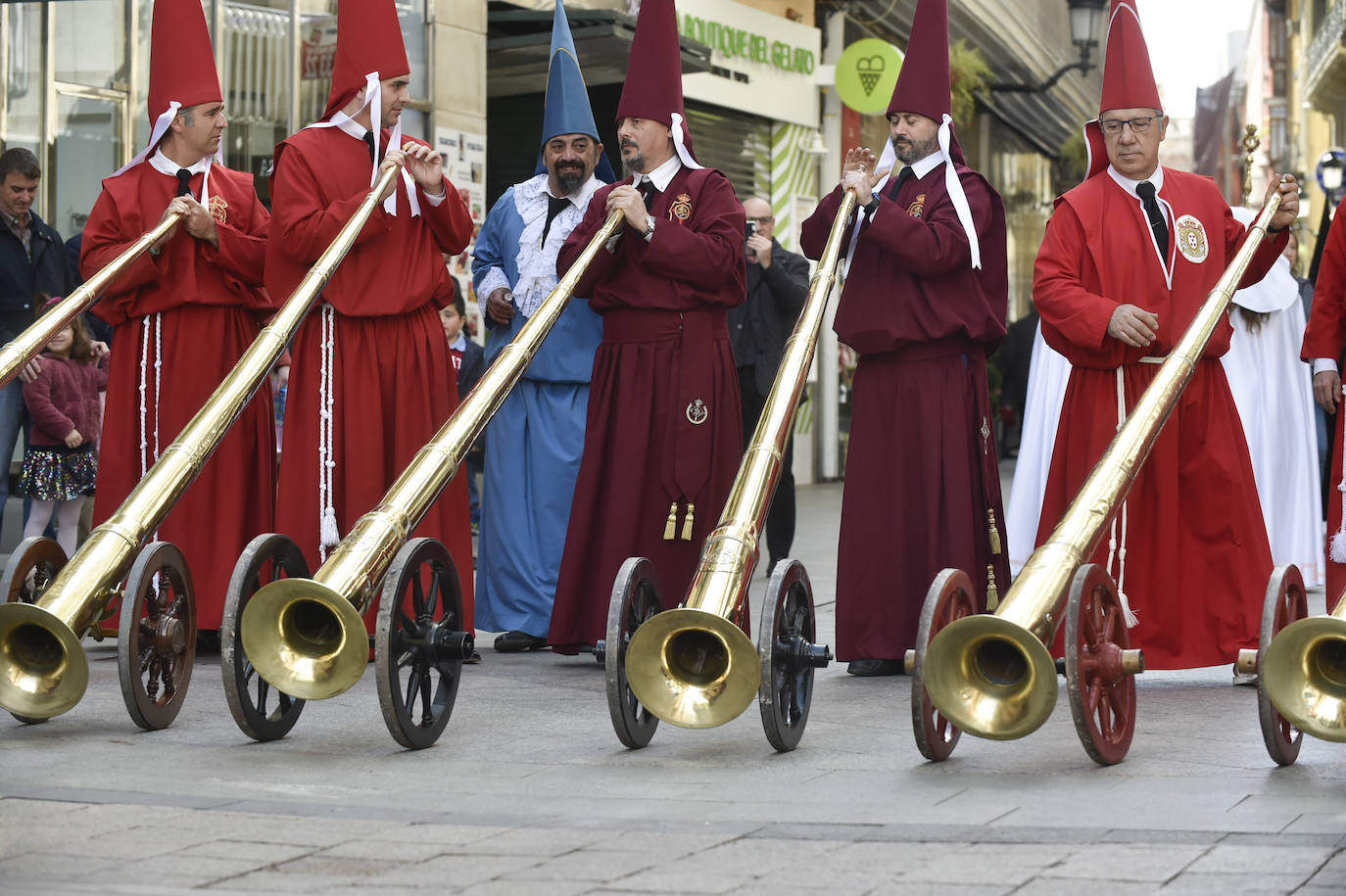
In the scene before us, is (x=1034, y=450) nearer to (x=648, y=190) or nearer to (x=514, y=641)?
(x=514, y=641)

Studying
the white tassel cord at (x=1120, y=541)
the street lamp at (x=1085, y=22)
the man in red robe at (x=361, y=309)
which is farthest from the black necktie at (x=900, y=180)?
the street lamp at (x=1085, y=22)

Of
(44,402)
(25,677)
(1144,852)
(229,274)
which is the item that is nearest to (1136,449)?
(1144,852)

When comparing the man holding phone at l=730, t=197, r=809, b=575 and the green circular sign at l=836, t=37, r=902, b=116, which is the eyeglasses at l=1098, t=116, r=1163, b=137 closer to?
the man holding phone at l=730, t=197, r=809, b=575

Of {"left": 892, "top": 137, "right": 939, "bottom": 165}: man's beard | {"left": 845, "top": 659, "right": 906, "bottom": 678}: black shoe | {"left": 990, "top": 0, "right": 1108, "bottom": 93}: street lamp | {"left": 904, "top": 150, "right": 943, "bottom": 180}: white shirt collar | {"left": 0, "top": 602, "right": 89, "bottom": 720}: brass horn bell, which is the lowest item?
{"left": 845, "top": 659, "right": 906, "bottom": 678}: black shoe

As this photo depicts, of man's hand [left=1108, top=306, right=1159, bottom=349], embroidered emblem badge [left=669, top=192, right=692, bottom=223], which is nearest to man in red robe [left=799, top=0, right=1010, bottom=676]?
embroidered emblem badge [left=669, top=192, right=692, bottom=223]

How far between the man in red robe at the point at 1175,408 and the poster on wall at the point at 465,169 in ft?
24.3

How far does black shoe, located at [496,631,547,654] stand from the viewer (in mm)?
8078

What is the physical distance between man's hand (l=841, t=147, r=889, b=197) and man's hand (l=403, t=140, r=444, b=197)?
1.37 metres

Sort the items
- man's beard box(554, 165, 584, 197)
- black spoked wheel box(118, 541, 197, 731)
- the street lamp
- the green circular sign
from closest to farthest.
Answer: black spoked wheel box(118, 541, 197, 731) < man's beard box(554, 165, 584, 197) < the green circular sign < the street lamp

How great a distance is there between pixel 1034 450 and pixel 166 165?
433 centimetres

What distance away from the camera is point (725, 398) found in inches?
298

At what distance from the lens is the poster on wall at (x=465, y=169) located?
14.0m

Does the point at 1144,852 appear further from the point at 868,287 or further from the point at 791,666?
the point at 868,287

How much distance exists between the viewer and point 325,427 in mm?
7504
